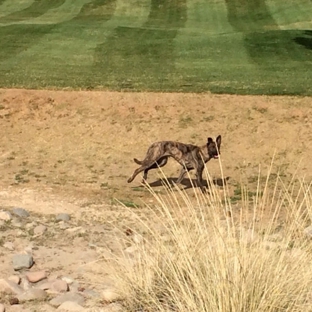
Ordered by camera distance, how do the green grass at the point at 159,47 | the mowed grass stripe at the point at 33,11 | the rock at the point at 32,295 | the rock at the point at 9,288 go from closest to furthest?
the rock at the point at 32,295, the rock at the point at 9,288, the green grass at the point at 159,47, the mowed grass stripe at the point at 33,11

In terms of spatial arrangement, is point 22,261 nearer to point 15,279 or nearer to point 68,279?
point 15,279

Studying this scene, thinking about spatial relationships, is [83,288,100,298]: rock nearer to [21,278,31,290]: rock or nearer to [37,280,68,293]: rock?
[37,280,68,293]: rock

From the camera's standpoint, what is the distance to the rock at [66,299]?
21.4 ft

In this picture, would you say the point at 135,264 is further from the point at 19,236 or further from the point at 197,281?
the point at 19,236

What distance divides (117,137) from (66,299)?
8636 millimetres

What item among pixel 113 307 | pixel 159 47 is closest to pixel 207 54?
pixel 159 47

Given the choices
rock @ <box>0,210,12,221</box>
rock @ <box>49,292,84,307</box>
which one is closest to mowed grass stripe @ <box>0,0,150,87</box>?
rock @ <box>0,210,12,221</box>

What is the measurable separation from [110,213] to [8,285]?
10.7ft

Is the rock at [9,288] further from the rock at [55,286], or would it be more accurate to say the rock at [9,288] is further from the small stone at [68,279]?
the small stone at [68,279]

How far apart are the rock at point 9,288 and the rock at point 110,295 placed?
3.39ft

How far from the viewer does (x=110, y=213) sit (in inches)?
394

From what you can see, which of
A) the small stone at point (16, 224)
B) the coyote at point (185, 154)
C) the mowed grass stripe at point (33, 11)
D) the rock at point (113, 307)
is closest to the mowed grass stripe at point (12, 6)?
the mowed grass stripe at point (33, 11)

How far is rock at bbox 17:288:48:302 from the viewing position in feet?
21.7

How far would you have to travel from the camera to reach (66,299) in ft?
21.6
